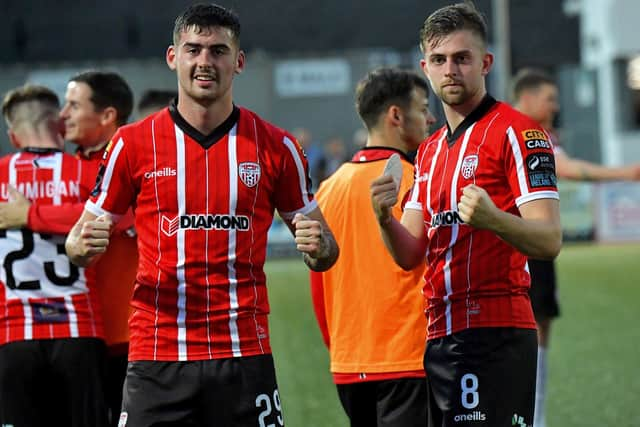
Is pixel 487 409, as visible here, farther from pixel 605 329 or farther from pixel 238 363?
pixel 605 329

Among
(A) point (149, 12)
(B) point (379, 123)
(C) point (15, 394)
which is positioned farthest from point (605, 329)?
(A) point (149, 12)

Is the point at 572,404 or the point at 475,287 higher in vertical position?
the point at 475,287

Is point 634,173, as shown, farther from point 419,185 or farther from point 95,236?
point 95,236

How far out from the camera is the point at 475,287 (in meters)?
4.37

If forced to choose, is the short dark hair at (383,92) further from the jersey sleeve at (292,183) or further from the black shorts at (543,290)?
the black shorts at (543,290)

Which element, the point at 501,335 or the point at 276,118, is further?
the point at 276,118

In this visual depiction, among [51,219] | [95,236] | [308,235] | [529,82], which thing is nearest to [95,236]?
[95,236]

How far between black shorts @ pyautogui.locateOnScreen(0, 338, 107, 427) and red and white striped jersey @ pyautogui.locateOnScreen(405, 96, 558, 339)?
5.66 feet

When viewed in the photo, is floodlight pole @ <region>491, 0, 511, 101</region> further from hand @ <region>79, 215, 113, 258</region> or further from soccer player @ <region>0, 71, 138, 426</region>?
hand @ <region>79, 215, 113, 258</region>

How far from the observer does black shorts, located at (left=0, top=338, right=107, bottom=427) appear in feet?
17.3

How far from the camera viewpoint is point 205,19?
173 inches

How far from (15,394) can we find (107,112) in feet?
4.73

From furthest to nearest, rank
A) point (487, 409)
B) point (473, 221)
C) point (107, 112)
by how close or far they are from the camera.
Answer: point (107, 112) < point (487, 409) < point (473, 221)

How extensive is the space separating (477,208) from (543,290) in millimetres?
3985
